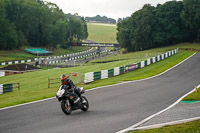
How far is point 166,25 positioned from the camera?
98.9 metres

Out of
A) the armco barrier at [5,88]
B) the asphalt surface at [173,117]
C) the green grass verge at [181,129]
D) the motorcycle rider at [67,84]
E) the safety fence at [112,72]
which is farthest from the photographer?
the safety fence at [112,72]

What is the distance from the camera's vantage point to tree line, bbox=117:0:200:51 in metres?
96.1

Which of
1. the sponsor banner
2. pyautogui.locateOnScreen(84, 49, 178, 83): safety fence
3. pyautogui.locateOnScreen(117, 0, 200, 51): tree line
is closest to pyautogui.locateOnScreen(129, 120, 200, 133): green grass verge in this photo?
pyautogui.locateOnScreen(84, 49, 178, 83): safety fence

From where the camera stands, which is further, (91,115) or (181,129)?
(91,115)

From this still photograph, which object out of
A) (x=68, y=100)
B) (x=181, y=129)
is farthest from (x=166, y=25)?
(x=181, y=129)

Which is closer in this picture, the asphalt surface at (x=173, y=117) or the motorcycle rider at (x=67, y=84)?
the asphalt surface at (x=173, y=117)

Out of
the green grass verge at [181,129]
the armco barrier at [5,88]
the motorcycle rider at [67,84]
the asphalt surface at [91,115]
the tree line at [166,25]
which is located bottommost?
the armco barrier at [5,88]

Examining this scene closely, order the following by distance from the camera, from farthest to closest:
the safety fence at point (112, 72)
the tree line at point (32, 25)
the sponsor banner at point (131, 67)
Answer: the tree line at point (32, 25) < the sponsor banner at point (131, 67) < the safety fence at point (112, 72)

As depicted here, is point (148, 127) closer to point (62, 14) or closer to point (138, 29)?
point (138, 29)

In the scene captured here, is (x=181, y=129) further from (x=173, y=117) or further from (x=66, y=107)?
(x=66, y=107)

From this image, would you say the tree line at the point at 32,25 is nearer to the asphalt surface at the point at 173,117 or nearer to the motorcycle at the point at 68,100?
the motorcycle at the point at 68,100

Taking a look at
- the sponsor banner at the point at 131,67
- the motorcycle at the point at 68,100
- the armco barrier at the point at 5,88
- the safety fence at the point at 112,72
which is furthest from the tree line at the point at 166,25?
→ the motorcycle at the point at 68,100

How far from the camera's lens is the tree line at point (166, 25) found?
96062 mm

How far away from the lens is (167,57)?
6150cm
